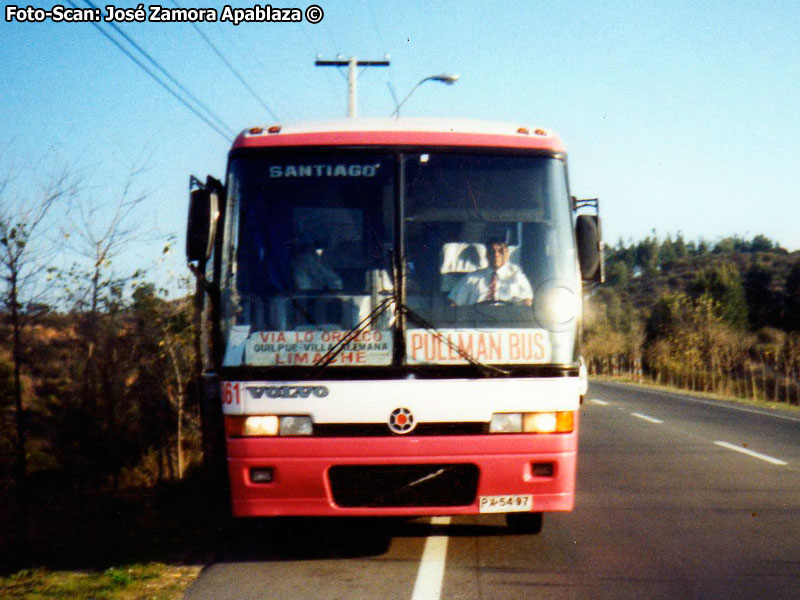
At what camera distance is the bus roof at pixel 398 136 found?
6.57m

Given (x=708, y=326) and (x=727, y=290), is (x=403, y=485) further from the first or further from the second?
(x=727, y=290)

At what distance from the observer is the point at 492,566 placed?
6391 millimetres

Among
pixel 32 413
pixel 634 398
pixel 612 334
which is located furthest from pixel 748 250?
pixel 32 413

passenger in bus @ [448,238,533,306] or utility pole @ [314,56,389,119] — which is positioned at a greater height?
utility pole @ [314,56,389,119]

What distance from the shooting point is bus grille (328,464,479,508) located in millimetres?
6215

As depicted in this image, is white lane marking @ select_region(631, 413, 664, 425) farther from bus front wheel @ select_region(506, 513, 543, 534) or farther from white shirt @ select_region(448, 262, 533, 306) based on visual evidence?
white shirt @ select_region(448, 262, 533, 306)

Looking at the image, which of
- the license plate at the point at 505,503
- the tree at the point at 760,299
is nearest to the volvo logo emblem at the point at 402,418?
the license plate at the point at 505,503

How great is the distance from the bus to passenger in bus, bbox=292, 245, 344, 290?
0.01m

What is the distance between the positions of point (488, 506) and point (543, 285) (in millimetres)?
1472

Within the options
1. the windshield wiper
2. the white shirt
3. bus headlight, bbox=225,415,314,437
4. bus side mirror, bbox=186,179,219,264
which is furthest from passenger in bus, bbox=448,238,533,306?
bus side mirror, bbox=186,179,219,264

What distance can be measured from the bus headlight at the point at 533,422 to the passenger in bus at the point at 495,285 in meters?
0.72

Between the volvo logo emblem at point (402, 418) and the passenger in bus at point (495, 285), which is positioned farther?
the passenger in bus at point (495, 285)

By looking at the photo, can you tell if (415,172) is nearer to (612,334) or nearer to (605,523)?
(605,523)

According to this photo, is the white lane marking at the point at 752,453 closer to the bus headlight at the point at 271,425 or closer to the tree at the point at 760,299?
the bus headlight at the point at 271,425
